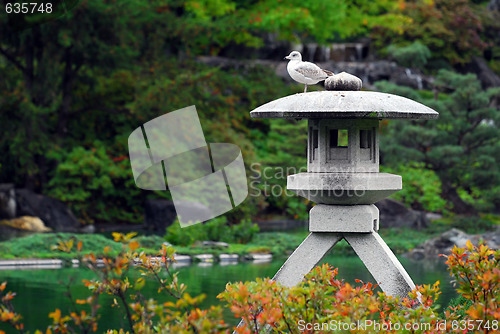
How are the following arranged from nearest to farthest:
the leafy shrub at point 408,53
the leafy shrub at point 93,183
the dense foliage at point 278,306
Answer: the dense foliage at point 278,306
the leafy shrub at point 93,183
the leafy shrub at point 408,53

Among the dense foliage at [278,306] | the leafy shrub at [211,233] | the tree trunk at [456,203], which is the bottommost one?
the tree trunk at [456,203]

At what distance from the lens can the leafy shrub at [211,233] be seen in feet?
46.0

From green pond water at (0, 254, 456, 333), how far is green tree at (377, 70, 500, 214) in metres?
3.18

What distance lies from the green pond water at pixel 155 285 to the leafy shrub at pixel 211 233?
1.44 meters

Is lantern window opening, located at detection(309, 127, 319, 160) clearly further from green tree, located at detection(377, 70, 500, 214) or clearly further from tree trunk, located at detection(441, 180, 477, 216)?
tree trunk, located at detection(441, 180, 477, 216)

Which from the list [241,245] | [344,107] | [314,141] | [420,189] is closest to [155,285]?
[241,245]

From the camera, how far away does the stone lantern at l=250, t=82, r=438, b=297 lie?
6.13m

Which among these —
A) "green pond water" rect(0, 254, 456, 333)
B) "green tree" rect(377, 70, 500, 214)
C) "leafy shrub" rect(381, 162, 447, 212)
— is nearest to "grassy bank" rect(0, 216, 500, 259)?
"leafy shrub" rect(381, 162, 447, 212)

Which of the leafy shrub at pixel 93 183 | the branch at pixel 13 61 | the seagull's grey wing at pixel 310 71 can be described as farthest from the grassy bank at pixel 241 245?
the seagull's grey wing at pixel 310 71

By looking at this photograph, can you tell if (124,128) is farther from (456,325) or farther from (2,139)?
(456,325)

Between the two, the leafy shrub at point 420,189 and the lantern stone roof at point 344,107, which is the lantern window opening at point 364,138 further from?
the leafy shrub at point 420,189

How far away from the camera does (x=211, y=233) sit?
14.5 metres

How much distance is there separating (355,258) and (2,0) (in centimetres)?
937

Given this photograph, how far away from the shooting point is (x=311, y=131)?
6.49m
